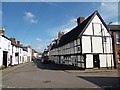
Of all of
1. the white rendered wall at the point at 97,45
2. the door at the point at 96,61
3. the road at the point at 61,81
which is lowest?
the road at the point at 61,81

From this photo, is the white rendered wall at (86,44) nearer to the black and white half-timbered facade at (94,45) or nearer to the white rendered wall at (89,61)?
the black and white half-timbered facade at (94,45)

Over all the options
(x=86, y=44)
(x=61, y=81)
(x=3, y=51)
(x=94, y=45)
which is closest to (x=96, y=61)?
(x=94, y=45)

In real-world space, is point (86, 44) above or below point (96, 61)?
above

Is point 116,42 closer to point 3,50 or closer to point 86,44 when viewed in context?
point 86,44

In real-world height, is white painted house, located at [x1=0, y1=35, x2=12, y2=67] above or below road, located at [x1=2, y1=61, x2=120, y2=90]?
above

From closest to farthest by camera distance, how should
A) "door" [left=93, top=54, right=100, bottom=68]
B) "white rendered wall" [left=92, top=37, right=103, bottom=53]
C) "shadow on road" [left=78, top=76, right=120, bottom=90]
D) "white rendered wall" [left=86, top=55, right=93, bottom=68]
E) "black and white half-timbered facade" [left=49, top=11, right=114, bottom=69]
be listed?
"shadow on road" [left=78, top=76, right=120, bottom=90]
"white rendered wall" [left=86, top=55, right=93, bottom=68]
"black and white half-timbered facade" [left=49, top=11, right=114, bottom=69]
"door" [left=93, top=54, right=100, bottom=68]
"white rendered wall" [left=92, top=37, right=103, bottom=53]

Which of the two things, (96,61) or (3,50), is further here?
(3,50)

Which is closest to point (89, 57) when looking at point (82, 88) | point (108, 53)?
point (108, 53)

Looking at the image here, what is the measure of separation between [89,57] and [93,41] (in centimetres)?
279

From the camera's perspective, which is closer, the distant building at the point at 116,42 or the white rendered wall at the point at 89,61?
the white rendered wall at the point at 89,61

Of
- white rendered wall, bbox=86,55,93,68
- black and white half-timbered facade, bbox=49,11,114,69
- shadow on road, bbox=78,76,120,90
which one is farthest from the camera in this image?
black and white half-timbered facade, bbox=49,11,114,69

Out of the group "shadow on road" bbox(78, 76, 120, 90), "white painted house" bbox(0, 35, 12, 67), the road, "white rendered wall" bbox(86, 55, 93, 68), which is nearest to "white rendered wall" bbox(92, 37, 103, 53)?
"white rendered wall" bbox(86, 55, 93, 68)

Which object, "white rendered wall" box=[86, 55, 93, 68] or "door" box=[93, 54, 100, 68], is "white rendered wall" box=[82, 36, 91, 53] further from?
"door" box=[93, 54, 100, 68]

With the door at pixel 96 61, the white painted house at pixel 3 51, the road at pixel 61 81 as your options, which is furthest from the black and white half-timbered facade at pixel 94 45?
the white painted house at pixel 3 51
